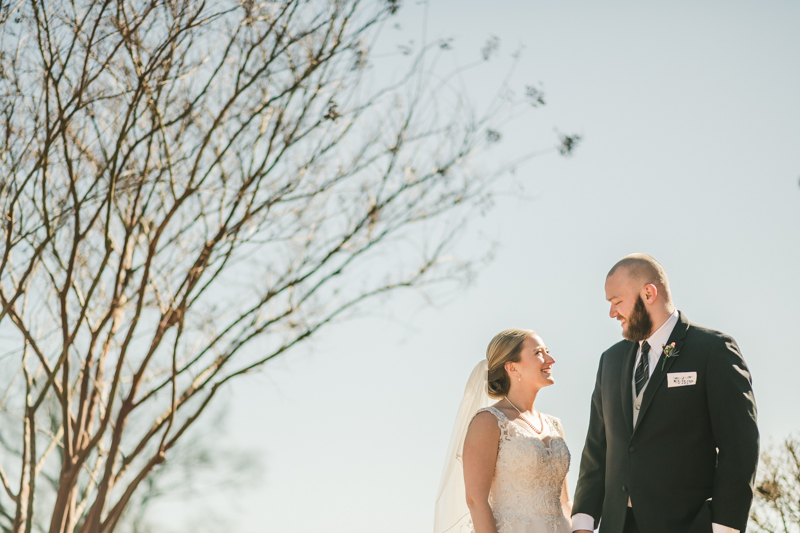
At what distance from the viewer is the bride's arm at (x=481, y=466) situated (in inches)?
114

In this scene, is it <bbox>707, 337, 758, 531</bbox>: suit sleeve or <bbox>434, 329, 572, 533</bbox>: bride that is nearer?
<bbox>707, 337, 758, 531</bbox>: suit sleeve

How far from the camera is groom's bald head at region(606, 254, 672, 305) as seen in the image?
8.46ft

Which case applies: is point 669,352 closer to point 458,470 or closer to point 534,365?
point 534,365

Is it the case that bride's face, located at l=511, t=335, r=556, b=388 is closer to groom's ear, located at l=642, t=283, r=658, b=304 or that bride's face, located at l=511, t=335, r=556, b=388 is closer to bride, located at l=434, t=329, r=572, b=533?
bride, located at l=434, t=329, r=572, b=533

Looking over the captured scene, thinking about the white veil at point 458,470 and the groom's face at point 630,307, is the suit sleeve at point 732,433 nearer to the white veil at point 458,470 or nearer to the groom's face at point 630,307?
the groom's face at point 630,307

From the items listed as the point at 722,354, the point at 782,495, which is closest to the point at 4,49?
the point at 722,354

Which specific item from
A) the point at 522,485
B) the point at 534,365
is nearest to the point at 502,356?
the point at 534,365

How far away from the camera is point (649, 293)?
2.59 m

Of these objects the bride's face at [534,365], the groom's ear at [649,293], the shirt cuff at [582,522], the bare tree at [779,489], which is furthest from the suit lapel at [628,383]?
the bare tree at [779,489]

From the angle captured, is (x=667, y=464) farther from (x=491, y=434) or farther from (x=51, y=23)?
(x=51, y=23)

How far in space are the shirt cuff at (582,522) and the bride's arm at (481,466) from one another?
1.15 ft

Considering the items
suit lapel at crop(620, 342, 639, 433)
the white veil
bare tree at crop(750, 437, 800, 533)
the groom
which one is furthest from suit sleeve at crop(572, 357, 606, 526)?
bare tree at crop(750, 437, 800, 533)

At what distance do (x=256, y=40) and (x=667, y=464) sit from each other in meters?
2.91

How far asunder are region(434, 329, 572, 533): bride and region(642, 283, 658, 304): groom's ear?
31.1 inches
